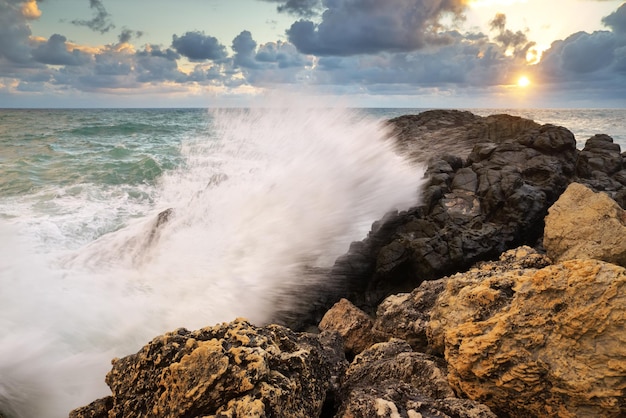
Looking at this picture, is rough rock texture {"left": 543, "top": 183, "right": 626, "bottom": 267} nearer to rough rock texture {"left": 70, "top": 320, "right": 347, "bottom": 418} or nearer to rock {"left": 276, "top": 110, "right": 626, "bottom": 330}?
rock {"left": 276, "top": 110, "right": 626, "bottom": 330}

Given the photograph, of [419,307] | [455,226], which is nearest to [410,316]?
[419,307]

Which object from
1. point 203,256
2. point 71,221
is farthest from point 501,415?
point 71,221

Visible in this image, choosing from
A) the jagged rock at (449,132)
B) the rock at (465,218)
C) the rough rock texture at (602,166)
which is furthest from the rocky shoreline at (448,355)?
the jagged rock at (449,132)

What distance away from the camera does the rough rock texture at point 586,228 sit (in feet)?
14.3

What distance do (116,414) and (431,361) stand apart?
2.21 meters

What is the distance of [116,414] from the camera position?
2.75 meters

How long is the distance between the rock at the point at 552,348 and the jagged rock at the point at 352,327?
1.70 m

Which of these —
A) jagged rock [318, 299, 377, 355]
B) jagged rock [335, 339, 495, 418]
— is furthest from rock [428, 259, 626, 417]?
jagged rock [318, 299, 377, 355]

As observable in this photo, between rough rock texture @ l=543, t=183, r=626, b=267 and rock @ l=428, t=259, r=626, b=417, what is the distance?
1.89 m

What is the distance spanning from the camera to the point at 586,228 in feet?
15.3

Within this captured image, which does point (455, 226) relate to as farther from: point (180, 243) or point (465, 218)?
point (180, 243)

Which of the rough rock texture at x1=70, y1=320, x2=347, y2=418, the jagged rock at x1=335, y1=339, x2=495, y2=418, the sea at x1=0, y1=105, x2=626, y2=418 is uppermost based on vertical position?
the rough rock texture at x1=70, y1=320, x2=347, y2=418

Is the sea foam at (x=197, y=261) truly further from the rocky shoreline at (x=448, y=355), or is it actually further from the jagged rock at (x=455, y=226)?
the rocky shoreline at (x=448, y=355)

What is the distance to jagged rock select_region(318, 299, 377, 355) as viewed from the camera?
4.71 metres
